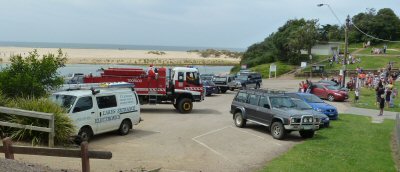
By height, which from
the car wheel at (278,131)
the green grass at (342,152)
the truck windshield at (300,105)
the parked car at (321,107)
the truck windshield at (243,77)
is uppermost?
the truck windshield at (243,77)

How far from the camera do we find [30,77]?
52.5ft

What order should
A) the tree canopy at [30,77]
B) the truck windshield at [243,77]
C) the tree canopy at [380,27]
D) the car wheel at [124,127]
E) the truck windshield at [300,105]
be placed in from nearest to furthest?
1. the tree canopy at [30,77]
2. the car wheel at [124,127]
3. the truck windshield at [300,105]
4. the truck windshield at [243,77]
5. the tree canopy at [380,27]

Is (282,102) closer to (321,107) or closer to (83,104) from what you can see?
(321,107)

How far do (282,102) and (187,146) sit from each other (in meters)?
5.13

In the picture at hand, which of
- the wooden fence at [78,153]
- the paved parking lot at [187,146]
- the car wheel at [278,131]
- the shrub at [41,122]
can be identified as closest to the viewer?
the wooden fence at [78,153]

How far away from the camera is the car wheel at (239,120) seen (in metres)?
20.0

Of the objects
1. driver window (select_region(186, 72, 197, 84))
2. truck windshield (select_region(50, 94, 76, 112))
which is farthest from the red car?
truck windshield (select_region(50, 94, 76, 112))

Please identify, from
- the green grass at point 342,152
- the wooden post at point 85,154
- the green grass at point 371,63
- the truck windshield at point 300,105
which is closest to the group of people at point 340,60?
the green grass at point 371,63

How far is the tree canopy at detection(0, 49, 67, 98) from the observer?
15836 mm

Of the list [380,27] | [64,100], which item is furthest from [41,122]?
[380,27]

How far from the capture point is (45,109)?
1370 cm

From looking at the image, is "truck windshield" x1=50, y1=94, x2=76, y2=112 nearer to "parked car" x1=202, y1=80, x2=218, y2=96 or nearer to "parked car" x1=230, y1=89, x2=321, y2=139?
"parked car" x1=230, y1=89, x2=321, y2=139

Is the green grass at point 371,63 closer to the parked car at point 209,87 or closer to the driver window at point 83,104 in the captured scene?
the parked car at point 209,87

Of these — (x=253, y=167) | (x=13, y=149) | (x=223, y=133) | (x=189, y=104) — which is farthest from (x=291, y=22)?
(x=13, y=149)
